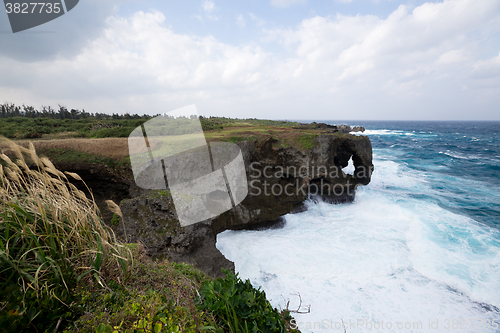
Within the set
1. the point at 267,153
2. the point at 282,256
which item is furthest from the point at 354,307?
the point at 267,153

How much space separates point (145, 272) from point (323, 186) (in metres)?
17.4

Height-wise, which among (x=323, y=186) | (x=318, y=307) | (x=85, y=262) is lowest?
(x=318, y=307)

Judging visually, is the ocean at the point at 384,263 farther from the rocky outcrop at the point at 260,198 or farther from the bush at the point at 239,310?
the bush at the point at 239,310

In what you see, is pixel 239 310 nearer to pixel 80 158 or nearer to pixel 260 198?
pixel 260 198

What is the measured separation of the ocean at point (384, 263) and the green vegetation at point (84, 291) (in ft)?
5.16

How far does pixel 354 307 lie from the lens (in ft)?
26.2

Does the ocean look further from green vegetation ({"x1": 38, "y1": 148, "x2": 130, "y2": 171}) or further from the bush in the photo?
green vegetation ({"x1": 38, "y1": 148, "x2": 130, "y2": 171})

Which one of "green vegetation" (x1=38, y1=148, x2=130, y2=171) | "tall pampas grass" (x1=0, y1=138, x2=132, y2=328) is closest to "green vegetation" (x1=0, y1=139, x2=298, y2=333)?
"tall pampas grass" (x1=0, y1=138, x2=132, y2=328)

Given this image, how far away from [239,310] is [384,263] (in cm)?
1099

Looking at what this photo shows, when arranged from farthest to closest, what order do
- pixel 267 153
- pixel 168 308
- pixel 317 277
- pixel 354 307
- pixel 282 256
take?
pixel 267 153 → pixel 282 256 → pixel 317 277 → pixel 354 307 → pixel 168 308

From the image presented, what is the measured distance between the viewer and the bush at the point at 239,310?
221 centimetres

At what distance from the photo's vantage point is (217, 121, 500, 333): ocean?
7.71 m

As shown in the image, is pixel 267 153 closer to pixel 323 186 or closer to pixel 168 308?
pixel 323 186

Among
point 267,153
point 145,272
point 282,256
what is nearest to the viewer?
point 145,272
